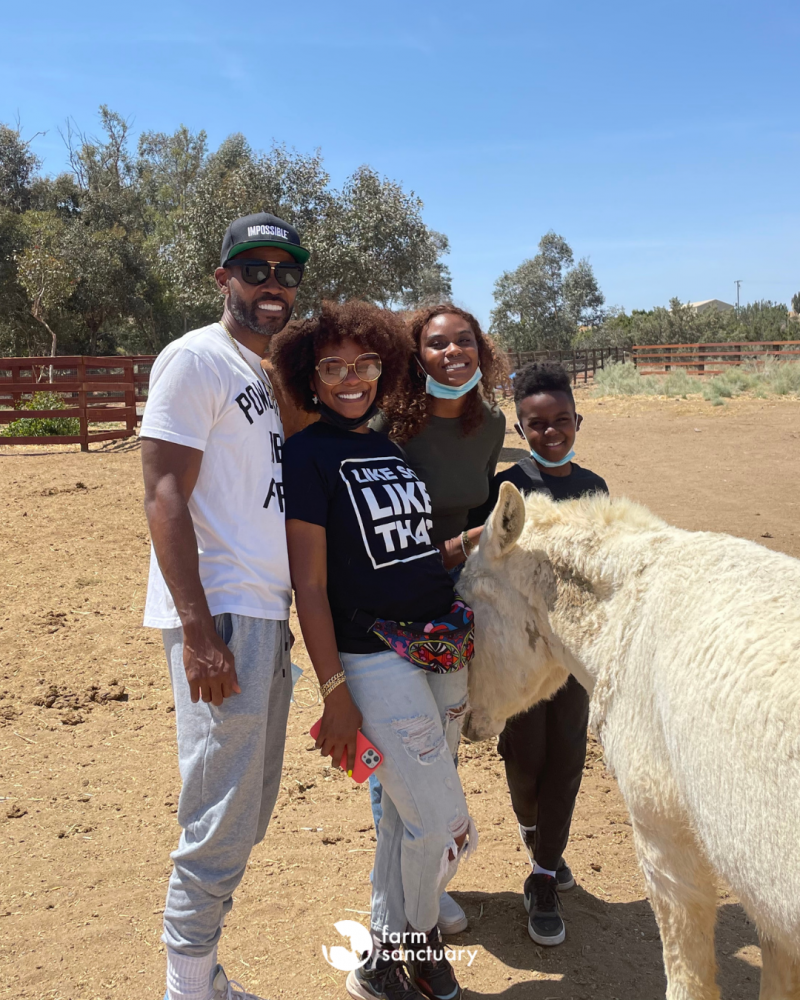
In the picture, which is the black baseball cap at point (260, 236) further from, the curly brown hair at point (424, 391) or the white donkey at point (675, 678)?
the white donkey at point (675, 678)

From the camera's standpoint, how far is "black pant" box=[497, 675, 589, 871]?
3014 millimetres

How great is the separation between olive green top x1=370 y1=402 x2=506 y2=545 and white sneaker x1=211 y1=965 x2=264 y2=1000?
162 centimetres

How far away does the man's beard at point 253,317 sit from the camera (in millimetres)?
2477

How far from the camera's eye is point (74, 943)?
2.88 metres

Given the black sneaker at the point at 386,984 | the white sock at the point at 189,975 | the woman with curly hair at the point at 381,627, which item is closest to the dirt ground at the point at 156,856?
the black sneaker at the point at 386,984

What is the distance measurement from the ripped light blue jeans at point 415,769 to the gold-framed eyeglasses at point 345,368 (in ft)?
2.96

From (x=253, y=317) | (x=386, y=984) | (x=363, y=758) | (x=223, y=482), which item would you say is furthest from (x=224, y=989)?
(x=253, y=317)

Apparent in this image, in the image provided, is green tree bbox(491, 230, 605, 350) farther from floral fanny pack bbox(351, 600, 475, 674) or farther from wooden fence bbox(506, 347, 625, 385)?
floral fanny pack bbox(351, 600, 475, 674)

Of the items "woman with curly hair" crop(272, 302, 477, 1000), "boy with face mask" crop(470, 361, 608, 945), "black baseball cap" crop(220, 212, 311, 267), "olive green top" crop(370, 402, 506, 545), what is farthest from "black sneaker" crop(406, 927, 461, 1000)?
"black baseball cap" crop(220, 212, 311, 267)

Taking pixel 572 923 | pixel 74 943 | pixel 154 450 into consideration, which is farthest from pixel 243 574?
pixel 572 923

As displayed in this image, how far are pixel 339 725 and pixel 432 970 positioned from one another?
1.09 m

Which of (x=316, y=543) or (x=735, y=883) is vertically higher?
(x=316, y=543)

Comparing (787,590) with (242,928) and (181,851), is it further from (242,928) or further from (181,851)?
(242,928)

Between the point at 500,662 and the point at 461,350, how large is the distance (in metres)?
1.23
